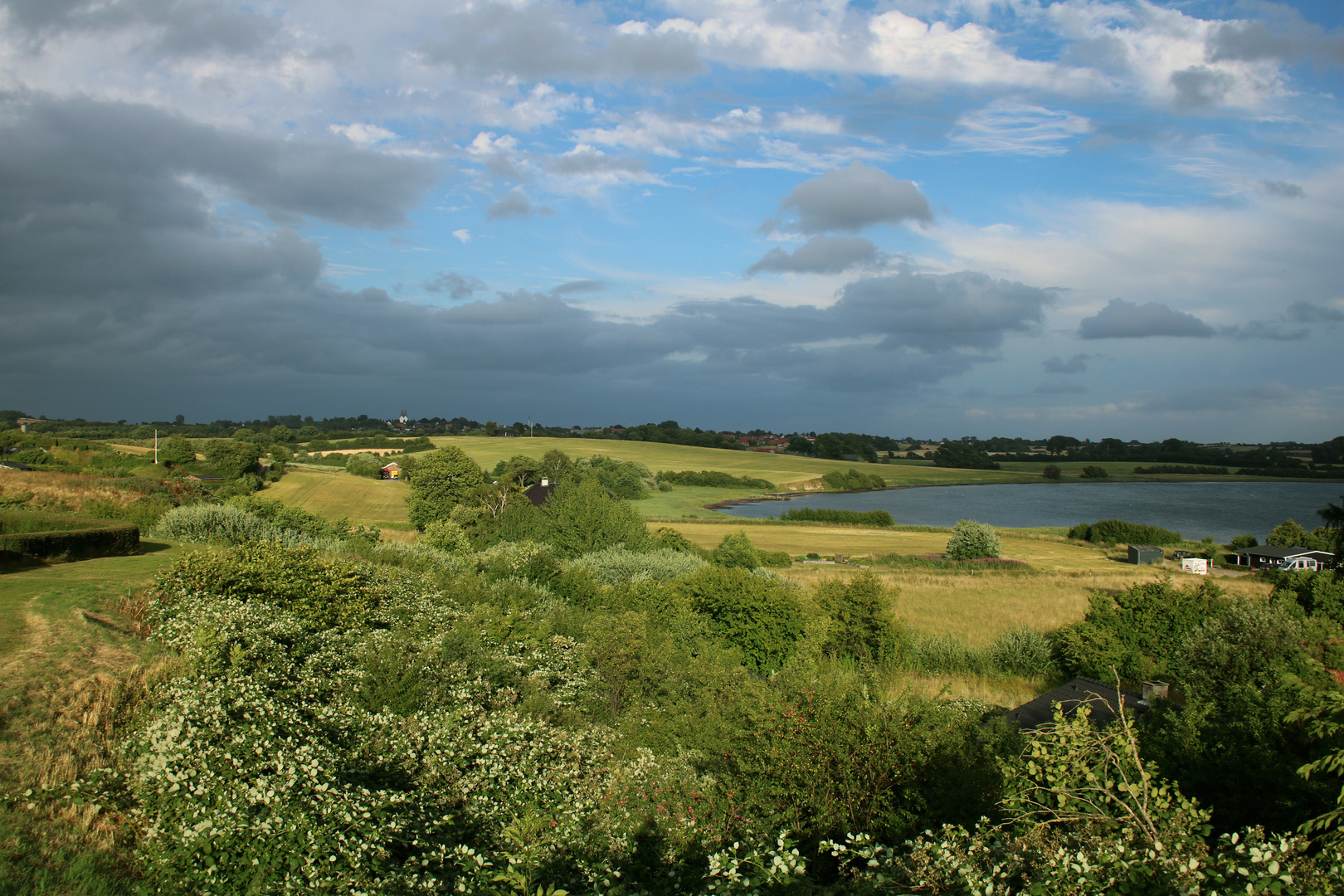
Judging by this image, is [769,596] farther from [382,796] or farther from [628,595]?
[382,796]

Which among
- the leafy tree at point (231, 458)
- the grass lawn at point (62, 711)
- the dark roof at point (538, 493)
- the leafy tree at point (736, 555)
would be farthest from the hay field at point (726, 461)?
the grass lawn at point (62, 711)

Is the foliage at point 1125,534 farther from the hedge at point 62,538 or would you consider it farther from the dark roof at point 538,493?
the hedge at point 62,538

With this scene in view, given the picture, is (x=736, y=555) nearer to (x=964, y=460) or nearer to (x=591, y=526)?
(x=591, y=526)

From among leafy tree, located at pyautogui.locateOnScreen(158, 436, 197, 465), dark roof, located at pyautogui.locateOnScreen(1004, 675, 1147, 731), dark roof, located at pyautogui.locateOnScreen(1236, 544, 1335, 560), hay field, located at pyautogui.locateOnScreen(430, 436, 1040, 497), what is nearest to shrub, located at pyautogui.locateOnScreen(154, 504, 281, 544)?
dark roof, located at pyautogui.locateOnScreen(1004, 675, 1147, 731)

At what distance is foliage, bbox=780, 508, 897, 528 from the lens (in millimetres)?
82381

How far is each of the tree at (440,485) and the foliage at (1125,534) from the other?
59.5 m

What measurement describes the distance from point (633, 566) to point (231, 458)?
48.5 meters

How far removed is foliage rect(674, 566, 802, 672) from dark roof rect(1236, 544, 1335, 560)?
4579 centimetres

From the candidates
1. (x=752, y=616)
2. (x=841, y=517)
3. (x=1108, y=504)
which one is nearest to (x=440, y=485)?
(x=752, y=616)

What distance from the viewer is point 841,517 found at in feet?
276

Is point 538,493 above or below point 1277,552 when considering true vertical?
above

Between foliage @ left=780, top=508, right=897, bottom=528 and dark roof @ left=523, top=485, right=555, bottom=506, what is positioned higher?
dark roof @ left=523, top=485, right=555, bottom=506

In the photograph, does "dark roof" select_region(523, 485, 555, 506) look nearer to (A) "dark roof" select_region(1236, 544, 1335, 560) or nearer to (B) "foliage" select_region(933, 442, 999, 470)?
(A) "dark roof" select_region(1236, 544, 1335, 560)

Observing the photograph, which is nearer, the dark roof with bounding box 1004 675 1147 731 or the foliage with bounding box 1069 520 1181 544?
the dark roof with bounding box 1004 675 1147 731
